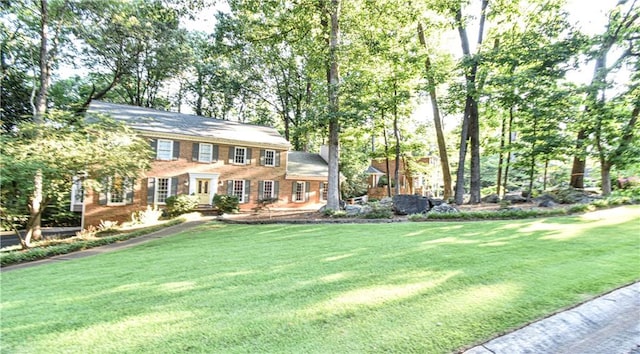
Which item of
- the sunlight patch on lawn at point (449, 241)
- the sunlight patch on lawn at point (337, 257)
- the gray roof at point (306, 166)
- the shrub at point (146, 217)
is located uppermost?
the gray roof at point (306, 166)

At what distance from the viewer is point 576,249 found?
568 centimetres

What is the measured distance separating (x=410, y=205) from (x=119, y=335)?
1181 centimetres

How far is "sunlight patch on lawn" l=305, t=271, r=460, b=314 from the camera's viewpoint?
3420 millimetres

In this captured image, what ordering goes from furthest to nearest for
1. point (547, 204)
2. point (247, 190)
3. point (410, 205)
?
point (247, 190), point (410, 205), point (547, 204)

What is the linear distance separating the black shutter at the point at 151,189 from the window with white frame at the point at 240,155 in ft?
16.8

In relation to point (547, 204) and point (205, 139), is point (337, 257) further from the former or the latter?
point (205, 139)

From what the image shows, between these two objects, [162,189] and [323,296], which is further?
[162,189]

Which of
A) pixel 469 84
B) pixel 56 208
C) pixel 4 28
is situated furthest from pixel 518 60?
pixel 4 28

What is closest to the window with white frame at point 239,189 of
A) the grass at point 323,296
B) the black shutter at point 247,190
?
the black shutter at point 247,190

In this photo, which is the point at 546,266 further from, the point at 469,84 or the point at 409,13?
the point at 409,13

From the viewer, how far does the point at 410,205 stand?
527 inches

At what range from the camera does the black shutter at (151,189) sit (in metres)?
18.2

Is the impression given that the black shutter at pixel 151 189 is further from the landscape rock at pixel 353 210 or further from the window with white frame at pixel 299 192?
the landscape rock at pixel 353 210

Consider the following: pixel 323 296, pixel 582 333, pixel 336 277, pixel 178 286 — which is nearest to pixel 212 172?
pixel 178 286
